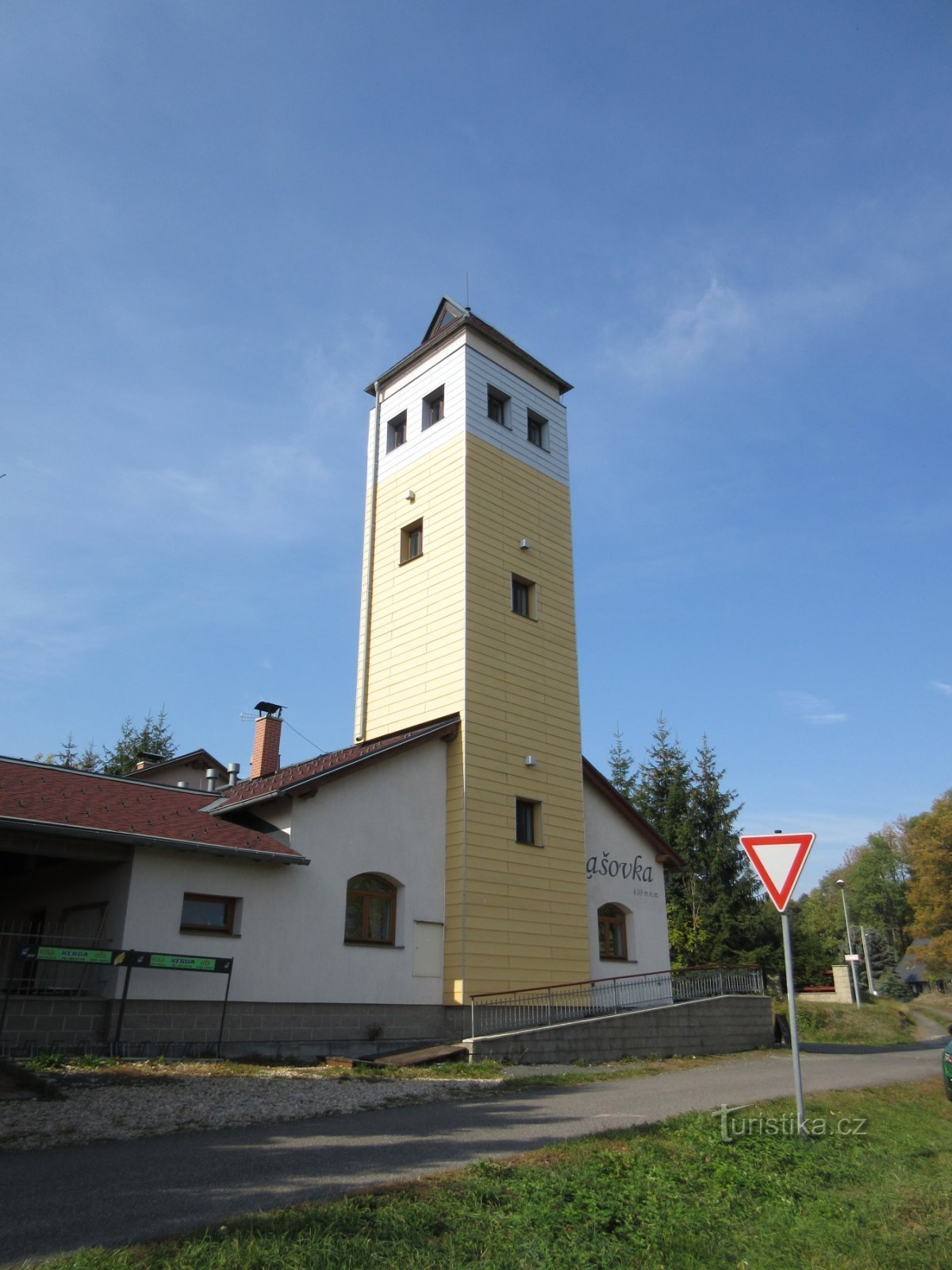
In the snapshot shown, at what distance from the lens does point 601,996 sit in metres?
20.9

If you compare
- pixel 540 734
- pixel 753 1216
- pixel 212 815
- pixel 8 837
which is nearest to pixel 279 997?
pixel 212 815

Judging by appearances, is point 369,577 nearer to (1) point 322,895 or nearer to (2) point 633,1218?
(1) point 322,895

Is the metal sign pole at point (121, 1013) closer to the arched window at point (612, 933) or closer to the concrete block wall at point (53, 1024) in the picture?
the concrete block wall at point (53, 1024)

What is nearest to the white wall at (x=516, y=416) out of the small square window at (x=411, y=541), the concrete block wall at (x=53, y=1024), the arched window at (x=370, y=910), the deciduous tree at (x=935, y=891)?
the small square window at (x=411, y=541)

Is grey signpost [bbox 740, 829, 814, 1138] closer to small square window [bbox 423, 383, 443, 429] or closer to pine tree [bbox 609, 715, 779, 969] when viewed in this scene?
small square window [bbox 423, 383, 443, 429]

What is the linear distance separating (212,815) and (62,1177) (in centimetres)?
1149

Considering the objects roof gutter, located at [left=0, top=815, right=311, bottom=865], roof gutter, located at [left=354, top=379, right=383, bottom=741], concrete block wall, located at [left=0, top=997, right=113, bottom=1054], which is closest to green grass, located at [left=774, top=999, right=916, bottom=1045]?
roof gutter, located at [left=354, top=379, right=383, bottom=741]

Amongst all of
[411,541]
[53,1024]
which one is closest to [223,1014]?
[53,1024]

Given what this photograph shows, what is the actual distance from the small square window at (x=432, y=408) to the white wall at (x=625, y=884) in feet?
33.2

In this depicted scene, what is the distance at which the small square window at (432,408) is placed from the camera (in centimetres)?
2419

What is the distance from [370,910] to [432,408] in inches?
509

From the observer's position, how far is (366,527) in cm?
2473

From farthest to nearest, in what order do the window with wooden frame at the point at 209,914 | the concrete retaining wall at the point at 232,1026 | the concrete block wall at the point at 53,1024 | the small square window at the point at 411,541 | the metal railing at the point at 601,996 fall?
the small square window at the point at 411,541 < the metal railing at the point at 601,996 < the window with wooden frame at the point at 209,914 < the concrete retaining wall at the point at 232,1026 < the concrete block wall at the point at 53,1024

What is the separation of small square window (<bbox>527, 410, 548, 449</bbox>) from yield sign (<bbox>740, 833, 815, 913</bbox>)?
58.4 feet
